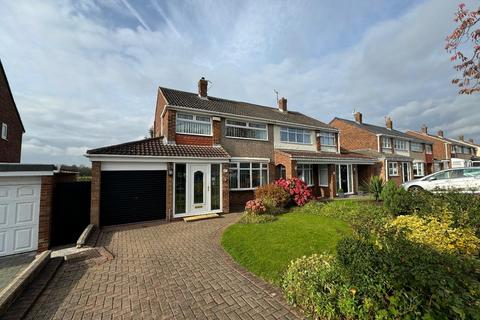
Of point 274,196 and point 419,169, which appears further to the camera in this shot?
point 419,169

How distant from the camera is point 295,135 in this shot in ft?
55.7

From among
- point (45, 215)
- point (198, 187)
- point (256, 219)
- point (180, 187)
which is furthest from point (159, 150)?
point (256, 219)

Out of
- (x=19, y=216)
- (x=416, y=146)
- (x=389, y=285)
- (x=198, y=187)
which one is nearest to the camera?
(x=389, y=285)

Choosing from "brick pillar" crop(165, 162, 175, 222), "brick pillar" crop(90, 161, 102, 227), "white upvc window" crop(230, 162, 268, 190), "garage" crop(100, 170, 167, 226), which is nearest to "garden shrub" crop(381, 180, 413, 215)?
"white upvc window" crop(230, 162, 268, 190)

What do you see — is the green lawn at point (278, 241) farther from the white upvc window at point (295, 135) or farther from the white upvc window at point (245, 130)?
the white upvc window at point (295, 135)

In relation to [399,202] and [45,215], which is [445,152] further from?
[45,215]

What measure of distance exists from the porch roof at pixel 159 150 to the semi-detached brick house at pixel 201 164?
4 cm

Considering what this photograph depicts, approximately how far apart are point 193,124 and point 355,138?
72.1ft

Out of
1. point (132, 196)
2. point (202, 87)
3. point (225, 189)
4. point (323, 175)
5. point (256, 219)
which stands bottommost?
point (256, 219)

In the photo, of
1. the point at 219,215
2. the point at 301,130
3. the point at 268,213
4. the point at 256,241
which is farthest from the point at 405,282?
the point at 301,130

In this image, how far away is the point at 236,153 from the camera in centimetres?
1355

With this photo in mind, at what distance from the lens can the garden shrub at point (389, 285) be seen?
7.41 feet

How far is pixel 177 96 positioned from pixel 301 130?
10.1m

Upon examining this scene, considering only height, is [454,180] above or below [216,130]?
below
